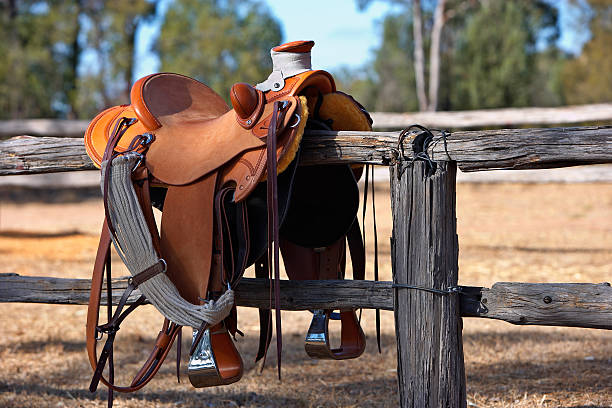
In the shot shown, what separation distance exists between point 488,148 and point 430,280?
0.42 meters

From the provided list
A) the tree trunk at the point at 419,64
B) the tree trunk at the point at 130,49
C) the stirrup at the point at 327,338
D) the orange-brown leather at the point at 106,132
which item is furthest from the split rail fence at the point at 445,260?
the tree trunk at the point at 419,64

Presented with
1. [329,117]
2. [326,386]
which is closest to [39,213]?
[326,386]

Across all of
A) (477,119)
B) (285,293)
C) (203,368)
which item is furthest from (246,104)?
(477,119)

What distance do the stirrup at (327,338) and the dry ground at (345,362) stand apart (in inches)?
24.6

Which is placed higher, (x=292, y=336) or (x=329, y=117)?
(x=329, y=117)

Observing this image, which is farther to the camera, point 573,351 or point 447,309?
point 573,351

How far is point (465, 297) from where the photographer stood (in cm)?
204

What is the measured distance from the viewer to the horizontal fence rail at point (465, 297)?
6.34 feet

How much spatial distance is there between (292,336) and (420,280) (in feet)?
7.88

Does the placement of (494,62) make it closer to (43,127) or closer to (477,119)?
(477,119)

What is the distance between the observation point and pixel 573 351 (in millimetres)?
3650

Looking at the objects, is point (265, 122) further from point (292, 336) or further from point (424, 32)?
point (424, 32)

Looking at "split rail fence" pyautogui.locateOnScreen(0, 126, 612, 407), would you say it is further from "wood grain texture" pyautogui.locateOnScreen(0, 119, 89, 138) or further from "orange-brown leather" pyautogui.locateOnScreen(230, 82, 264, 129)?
"wood grain texture" pyautogui.locateOnScreen(0, 119, 89, 138)

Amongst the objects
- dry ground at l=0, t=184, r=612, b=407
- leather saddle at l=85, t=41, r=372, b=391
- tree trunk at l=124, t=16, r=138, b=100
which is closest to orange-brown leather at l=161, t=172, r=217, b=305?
leather saddle at l=85, t=41, r=372, b=391
